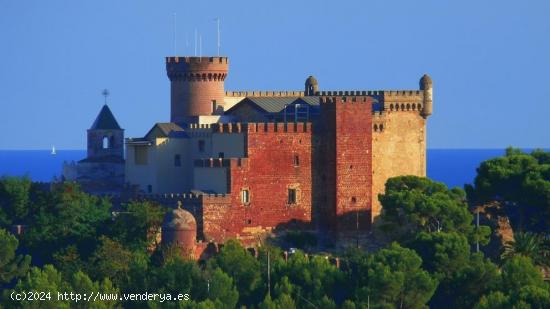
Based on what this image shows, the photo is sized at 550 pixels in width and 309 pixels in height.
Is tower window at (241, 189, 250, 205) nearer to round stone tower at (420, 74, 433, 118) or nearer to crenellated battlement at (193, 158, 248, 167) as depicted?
crenellated battlement at (193, 158, 248, 167)

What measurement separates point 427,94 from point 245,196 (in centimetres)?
1320

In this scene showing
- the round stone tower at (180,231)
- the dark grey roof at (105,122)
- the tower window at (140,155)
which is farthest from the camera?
the dark grey roof at (105,122)

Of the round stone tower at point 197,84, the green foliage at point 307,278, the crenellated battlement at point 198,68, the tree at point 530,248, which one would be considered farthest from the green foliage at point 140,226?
the tree at point 530,248

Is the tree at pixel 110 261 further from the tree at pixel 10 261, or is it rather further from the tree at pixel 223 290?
the tree at pixel 223 290

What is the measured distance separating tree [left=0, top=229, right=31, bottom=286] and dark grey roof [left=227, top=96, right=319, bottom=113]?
15.3m

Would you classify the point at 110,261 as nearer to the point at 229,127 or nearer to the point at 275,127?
the point at 229,127

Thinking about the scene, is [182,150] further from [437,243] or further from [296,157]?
[437,243]

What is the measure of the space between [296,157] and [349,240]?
185 inches

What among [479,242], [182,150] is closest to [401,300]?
[479,242]

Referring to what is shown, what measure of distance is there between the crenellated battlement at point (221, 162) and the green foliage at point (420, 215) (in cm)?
699

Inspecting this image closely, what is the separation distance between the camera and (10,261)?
96625 millimetres

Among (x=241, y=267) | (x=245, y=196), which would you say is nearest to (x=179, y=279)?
(x=241, y=267)

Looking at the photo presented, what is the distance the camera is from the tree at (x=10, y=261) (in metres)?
95.6

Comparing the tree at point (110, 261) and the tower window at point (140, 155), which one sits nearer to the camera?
the tree at point (110, 261)
